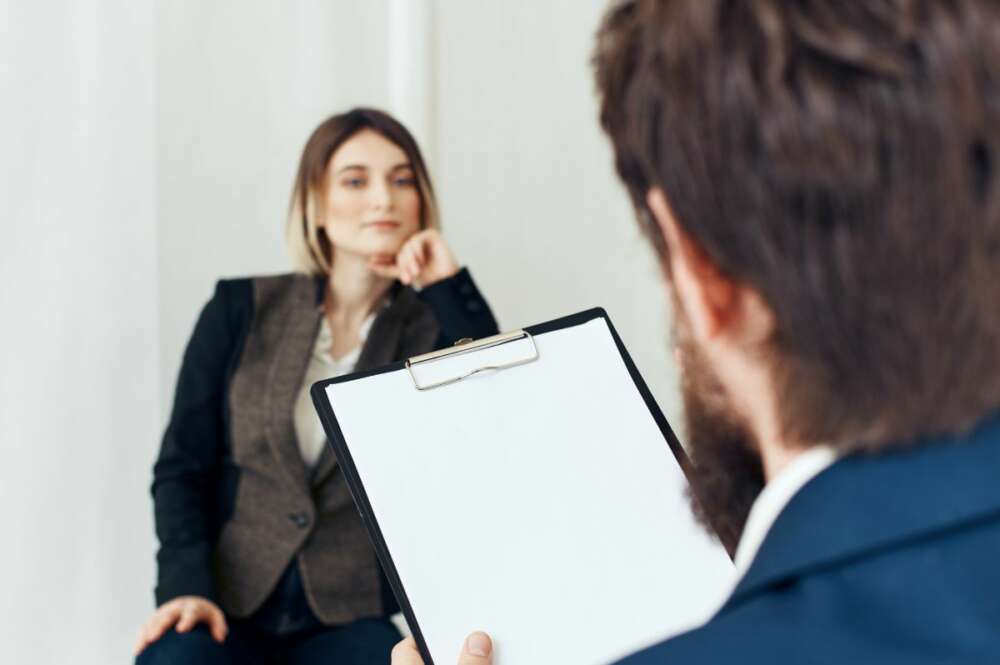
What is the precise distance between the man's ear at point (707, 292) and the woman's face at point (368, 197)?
1.01 metres

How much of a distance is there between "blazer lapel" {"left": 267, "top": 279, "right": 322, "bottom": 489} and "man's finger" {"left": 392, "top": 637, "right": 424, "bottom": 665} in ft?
2.12

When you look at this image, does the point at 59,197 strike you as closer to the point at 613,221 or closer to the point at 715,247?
the point at 613,221

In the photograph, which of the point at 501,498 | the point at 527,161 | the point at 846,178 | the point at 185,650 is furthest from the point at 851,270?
the point at 527,161

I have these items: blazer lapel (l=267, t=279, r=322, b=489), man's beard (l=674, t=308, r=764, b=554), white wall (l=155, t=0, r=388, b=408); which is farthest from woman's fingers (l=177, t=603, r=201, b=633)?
man's beard (l=674, t=308, r=764, b=554)

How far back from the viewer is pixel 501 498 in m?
0.74

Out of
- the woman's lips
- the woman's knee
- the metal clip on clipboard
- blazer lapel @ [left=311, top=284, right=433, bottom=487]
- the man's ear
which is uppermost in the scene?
the man's ear

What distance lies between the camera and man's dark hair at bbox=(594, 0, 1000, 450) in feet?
1.28

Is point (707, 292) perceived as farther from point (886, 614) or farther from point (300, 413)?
point (300, 413)

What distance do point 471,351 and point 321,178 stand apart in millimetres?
804

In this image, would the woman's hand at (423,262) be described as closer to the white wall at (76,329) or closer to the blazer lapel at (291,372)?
the blazer lapel at (291,372)

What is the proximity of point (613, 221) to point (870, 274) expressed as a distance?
176cm

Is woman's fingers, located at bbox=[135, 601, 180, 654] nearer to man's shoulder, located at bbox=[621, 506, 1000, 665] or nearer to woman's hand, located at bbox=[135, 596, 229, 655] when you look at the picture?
woman's hand, located at bbox=[135, 596, 229, 655]

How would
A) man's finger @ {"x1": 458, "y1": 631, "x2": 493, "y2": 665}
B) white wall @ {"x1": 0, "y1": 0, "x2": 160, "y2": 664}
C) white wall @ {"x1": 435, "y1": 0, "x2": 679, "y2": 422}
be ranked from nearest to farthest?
1. man's finger @ {"x1": 458, "y1": 631, "x2": 493, "y2": 665}
2. white wall @ {"x1": 0, "y1": 0, "x2": 160, "y2": 664}
3. white wall @ {"x1": 435, "y1": 0, "x2": 679, "y2": 422}

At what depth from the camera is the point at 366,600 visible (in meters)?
1.37
